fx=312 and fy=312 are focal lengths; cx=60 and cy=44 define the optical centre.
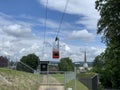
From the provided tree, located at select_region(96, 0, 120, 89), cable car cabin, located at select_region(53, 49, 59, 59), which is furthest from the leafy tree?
cable car cabin, located at select_region(53, 49, 59, 59)

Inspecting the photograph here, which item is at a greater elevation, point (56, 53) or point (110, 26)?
point (110, 26)

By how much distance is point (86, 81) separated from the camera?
51.6 meters

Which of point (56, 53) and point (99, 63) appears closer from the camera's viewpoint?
point (56, 53)

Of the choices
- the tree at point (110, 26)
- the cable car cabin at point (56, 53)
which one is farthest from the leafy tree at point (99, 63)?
the cable car cabin at point (56, 53)

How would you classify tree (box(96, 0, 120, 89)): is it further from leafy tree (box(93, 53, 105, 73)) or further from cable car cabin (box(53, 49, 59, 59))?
cable car cabin (box(53, 49, 59, 59))

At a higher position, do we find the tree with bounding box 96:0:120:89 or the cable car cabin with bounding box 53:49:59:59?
the tree with bounding box 96:0:120:89

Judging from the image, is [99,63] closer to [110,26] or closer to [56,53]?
[110,26]

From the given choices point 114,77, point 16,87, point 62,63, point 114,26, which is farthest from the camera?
point 62,63

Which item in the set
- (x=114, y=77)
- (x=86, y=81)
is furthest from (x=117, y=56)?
(x=114, y=77)

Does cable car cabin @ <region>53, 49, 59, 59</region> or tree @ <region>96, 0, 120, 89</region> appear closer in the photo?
Answer: cable car cabin @ <region>53, 49, 59, 59</region>

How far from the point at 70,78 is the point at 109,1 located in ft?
39.4

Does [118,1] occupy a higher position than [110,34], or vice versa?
[118,1]

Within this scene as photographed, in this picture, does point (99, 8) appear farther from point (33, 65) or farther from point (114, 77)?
point (33, 65)

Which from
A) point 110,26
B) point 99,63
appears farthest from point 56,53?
point 99,63
